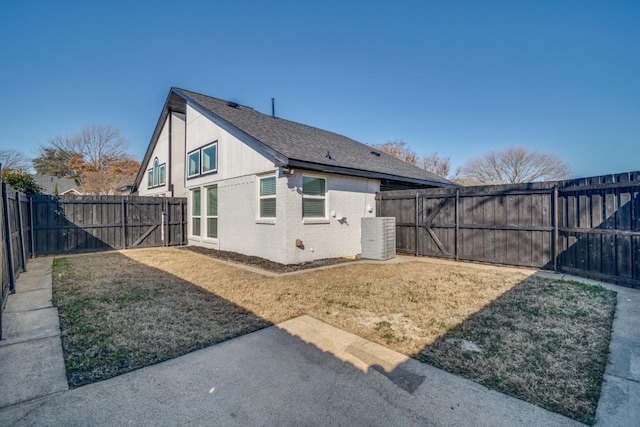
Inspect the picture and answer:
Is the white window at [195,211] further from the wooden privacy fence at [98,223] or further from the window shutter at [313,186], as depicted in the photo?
the window shutter at [313,186]

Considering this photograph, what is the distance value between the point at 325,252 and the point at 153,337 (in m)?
5.52

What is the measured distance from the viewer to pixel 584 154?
26.9 m

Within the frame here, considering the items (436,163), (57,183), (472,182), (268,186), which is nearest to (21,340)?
(268,186)

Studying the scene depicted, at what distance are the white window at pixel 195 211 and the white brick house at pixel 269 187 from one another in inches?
1.6

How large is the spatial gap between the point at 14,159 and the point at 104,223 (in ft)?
108

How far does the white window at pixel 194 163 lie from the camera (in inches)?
448

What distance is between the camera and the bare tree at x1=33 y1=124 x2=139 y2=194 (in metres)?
32.2

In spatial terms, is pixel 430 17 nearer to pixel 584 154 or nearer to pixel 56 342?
pixel 56 342

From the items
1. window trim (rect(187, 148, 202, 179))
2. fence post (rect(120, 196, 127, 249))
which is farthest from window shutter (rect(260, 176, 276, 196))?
fence post (rect(120, 196, 127, 249))

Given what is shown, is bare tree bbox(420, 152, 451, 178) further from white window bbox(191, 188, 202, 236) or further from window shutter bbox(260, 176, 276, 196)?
window shutter bbox(260, 176, 276, 196)

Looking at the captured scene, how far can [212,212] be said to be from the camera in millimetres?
10875

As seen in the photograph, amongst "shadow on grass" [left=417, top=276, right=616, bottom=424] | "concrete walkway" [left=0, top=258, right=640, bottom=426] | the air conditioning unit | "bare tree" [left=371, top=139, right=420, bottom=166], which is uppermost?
"bare tree" [left=371, top=139, right=420, bottom=166]

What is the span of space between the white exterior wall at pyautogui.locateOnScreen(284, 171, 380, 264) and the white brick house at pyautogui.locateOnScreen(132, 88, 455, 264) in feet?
0.09

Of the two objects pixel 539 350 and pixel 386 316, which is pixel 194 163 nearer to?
pixel 386 316
